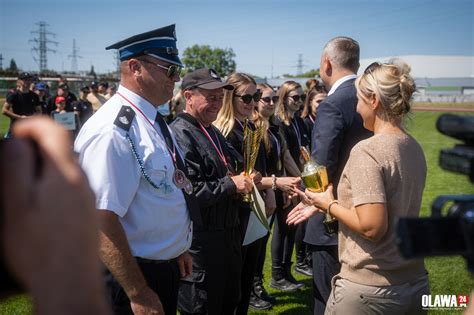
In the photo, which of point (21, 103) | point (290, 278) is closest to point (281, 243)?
point (290, 278)

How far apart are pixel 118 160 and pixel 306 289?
4.09 meters

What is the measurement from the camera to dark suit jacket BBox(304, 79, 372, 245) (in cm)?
349

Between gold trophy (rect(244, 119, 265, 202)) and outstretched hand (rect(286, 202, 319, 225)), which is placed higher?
gold trophy (rect(244, 119, 265, 202))

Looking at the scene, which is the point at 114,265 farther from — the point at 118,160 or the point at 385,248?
the point at 385,248

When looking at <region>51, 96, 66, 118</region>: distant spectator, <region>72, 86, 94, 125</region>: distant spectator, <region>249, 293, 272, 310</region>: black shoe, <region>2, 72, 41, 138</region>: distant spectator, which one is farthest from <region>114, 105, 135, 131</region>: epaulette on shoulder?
<region>72, 86, 94, 125</region>: distant spectator

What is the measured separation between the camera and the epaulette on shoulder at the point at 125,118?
8.10 feet

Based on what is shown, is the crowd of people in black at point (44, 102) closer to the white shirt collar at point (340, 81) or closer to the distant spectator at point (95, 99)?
the distant spectator at point (95, 99)

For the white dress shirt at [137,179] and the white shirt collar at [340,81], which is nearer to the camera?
the white dress shirt at [137,179]

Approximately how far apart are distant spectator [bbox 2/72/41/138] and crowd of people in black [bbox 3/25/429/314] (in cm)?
1026

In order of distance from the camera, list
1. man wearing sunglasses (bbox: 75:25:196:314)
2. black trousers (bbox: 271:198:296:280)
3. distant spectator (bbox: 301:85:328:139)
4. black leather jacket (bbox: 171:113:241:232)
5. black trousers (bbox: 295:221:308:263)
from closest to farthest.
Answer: man wearing sunglasses (bbox: 75:25:196:314)
black leather jacket (bbox: 171:113:241:232)
black trousers (bbox: 271:198:296:280)
black trousers (bbox: 295:221:308:263)
distant spectator (bbox: 301:85:328:139)

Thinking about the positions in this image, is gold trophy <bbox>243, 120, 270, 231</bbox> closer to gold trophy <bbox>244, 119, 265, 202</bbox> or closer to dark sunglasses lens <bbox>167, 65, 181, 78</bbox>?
gold trophy <bbox>244, 119, 265, 202</bbox>

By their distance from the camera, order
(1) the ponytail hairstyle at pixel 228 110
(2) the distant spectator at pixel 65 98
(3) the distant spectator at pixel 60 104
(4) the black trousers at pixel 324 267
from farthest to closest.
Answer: (2) the distant spectator at pixel 65 98 < (3) the distant spectator at pixel 60 104 < (1) the ponytail hairstyle at pixel 228 110 < (4) the black trousers at pixel 324 267

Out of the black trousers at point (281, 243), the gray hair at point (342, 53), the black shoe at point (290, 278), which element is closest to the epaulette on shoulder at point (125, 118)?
the gray hair at point (342, 53)

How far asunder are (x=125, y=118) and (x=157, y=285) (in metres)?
0.92
